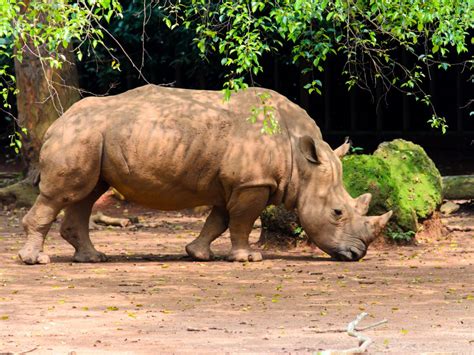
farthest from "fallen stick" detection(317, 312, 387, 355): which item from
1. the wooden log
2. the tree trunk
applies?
the tree trunk

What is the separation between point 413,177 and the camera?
45.2 feet

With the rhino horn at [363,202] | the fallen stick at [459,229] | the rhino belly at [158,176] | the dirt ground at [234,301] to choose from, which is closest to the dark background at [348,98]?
the fallen stick at [459,229]

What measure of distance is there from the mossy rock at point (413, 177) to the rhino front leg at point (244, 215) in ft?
6.88

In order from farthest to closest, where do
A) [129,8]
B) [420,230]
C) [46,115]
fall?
[129,8] < [46,115] < [420,230]

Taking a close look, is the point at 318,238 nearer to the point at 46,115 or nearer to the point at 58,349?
the point at 58,349

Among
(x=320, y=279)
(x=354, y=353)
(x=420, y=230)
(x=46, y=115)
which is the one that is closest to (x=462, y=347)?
(x=354, y=353)

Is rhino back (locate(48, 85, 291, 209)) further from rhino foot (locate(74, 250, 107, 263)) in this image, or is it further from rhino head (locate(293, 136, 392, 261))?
rhino foot (locate(74, 250, 107, 263))

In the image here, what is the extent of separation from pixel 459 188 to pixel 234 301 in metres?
8.10

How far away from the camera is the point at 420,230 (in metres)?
13.7

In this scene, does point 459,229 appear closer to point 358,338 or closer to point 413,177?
point 413,177

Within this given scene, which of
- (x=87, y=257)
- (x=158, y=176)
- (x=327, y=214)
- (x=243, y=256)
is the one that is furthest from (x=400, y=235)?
(x=87, y=257)

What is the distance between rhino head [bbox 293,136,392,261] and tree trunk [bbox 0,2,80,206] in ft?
19.4

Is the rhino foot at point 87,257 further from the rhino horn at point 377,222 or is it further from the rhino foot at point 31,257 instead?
the rhino horn at point 377,222

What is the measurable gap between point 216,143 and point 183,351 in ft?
15.2
